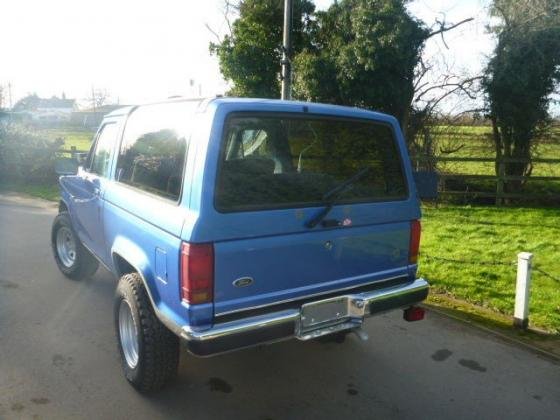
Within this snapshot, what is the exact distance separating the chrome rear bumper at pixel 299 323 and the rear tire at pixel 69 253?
304 cm

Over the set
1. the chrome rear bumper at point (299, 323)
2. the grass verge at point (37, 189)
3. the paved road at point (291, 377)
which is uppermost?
the chrome rear bumper at point (299, 323)

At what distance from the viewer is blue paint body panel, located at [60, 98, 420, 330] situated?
250 cm

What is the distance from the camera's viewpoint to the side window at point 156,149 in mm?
2807

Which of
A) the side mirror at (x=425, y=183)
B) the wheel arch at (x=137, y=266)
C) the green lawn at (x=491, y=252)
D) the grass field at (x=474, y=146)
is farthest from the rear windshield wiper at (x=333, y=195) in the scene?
the grass field at (x=474, y=146)

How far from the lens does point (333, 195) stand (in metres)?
2.91

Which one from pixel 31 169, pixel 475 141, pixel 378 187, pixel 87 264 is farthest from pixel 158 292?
pixel 31 169

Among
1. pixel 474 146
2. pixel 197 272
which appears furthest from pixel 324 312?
pixel 474 146

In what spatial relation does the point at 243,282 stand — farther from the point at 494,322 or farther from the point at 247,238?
the point at 494,322

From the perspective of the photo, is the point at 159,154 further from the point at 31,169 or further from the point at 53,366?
the point at 31,169

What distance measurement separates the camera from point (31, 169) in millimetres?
12906

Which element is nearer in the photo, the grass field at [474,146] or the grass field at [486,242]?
the grass field at [486,242]

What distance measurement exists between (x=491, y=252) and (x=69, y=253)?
18.6 feet

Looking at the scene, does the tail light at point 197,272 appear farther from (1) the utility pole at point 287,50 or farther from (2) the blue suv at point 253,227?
(1) the utility pole at point 287,50

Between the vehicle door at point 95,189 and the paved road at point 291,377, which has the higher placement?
the vehicle door at point 95,189
